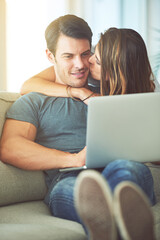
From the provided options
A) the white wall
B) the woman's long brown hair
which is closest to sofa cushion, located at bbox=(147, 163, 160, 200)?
the woman's long brown hair

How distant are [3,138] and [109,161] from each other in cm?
54

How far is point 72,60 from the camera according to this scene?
175 centimetres

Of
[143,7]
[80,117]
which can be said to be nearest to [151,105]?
[80,117]

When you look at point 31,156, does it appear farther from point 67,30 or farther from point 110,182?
point 67,30

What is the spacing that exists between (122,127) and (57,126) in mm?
472

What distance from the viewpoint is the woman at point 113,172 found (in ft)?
2.72

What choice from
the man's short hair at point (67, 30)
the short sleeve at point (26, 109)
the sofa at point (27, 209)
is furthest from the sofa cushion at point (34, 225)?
the man's short hair at point (67, 30)

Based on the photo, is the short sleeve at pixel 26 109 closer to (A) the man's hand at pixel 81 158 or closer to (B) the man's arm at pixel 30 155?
(B) the man's arm at pixel 30 155

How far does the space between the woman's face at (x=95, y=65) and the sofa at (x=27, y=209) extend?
409mm

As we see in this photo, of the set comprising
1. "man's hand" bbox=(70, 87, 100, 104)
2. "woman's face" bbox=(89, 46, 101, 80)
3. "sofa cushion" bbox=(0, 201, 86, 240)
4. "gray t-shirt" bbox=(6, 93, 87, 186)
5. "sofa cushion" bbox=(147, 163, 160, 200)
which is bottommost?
"sofa cushion" bbox=(147, 163, 160, 200)

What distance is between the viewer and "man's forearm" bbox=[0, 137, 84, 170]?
4.81 ft

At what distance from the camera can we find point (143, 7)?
274cm

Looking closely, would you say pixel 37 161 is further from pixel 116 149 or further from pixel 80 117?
pixel 116 149

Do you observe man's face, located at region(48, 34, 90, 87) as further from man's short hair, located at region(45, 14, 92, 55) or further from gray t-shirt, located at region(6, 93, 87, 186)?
gray t-shirt, located at region(6, 93, 87, 186)
